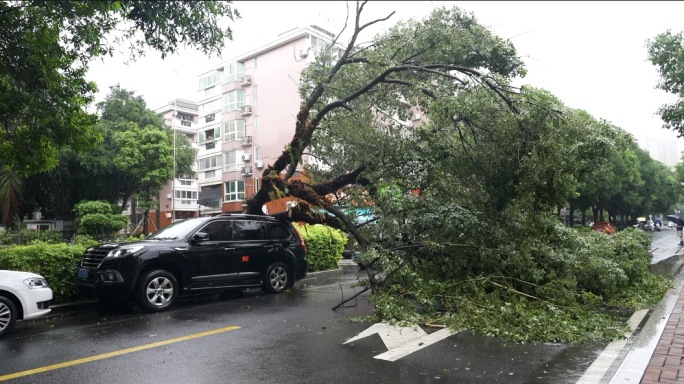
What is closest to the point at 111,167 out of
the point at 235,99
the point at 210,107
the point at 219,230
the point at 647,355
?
the point at 235,99

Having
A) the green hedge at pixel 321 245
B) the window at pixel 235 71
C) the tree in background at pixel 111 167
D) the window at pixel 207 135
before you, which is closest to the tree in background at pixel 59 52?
the green hedge at pixel 321 245

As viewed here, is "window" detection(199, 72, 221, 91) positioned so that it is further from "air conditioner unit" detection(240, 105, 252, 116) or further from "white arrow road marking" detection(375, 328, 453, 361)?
"white arrow road marking" detection(375, 328, 453, 361)

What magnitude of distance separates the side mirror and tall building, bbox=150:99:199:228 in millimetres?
42783

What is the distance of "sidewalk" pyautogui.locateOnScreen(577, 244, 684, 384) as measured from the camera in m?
4.47

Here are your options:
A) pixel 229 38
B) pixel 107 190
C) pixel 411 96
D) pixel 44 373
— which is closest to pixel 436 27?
pixel 411 96

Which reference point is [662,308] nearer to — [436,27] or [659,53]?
[436,27]

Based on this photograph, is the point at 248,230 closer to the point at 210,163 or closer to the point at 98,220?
the point at 98,220

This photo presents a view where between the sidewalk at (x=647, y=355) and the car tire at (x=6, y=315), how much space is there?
7072 millimetres

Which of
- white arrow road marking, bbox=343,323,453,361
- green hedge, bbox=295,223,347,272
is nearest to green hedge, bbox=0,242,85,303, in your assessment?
white arrow road marking, bbox=343,323,453,361

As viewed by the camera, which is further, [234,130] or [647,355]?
[234,130]

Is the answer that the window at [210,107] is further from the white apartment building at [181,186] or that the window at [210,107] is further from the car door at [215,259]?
the car door at [215,259]

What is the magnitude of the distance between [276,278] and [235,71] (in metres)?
41.4

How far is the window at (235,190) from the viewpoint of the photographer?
46.1 metres

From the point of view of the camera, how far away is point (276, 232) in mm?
10844
